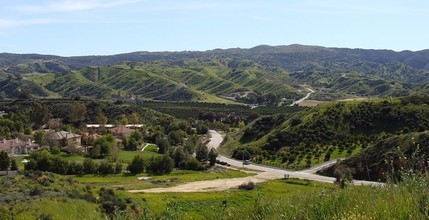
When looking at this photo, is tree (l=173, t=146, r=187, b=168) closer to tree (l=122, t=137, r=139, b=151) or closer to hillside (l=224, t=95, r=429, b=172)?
hillside (l=224, t=95, r=429, b=172)

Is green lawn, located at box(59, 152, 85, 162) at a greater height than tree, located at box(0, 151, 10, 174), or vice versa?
tree, located at box(0, 151, 10, 174)

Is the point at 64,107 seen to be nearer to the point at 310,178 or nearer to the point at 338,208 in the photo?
the point at 310,178

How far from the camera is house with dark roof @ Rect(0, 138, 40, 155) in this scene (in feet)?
269

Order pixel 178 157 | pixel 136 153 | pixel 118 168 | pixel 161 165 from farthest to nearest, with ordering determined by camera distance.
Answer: pixel 136 153, pixel 178 157, pixel 161 165, pixel 118 168

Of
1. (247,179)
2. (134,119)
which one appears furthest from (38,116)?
(247,179)

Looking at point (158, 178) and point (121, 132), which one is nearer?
point (158, 178)

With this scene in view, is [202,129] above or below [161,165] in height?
below

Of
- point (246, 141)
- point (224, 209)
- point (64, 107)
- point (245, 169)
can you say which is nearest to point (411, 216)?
point (224, 209)

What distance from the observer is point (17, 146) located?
84.6 meters

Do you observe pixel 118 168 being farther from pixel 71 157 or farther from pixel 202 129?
pixel 202 129

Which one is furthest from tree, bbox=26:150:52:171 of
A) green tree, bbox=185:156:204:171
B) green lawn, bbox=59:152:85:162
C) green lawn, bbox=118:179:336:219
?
green lawn, bbox=118:179:336:219

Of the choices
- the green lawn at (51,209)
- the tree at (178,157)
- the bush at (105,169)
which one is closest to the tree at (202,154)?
the tree at (178,157)

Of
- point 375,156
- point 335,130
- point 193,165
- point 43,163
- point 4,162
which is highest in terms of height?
point 335,130

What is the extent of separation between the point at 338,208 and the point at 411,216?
2.01m
